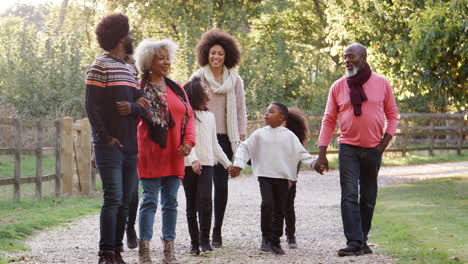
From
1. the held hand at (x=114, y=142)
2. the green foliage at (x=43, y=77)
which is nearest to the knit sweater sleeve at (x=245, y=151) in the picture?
the held hand at (x=114, y=142)

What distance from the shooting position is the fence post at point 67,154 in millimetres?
14031

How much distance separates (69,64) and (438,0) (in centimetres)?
1159

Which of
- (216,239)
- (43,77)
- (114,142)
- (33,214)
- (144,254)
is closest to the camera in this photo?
(114,142)

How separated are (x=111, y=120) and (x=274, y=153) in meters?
1.94

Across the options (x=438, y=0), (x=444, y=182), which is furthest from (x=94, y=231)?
(x=444, y=182)

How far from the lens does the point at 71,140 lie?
14180 mm

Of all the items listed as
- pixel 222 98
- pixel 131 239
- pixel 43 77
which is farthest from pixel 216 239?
pixel 43 77

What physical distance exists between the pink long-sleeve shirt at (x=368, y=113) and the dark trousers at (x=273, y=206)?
1.79 ft

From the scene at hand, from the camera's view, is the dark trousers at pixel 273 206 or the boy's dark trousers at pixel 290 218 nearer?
the dark trousers at pixel 273 206

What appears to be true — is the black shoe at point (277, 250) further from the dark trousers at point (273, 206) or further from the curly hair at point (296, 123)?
the curly hair at point (296, 123)

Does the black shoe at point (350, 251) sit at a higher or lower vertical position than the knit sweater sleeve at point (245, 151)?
lower

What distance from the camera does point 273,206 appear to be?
25.6ft

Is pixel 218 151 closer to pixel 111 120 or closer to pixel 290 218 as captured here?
pixel 290 218

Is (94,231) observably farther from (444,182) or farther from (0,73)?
(0,73)
